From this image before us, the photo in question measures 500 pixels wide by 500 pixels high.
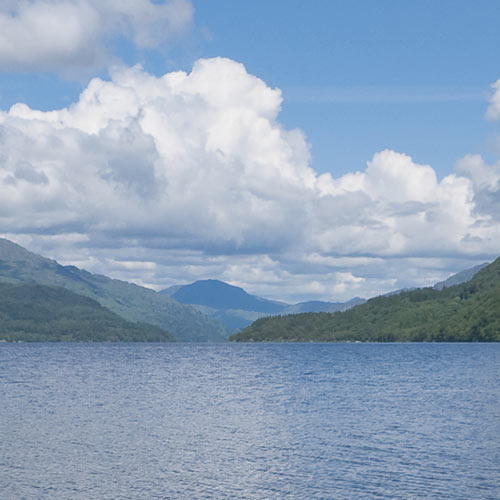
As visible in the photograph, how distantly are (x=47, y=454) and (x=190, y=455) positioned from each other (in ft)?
50.5

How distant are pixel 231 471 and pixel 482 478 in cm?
2345

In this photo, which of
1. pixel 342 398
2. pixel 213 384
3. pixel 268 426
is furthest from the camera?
pixel 213 384

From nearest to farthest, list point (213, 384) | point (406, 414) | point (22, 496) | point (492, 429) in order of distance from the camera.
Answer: point (22, 496) → point (492, 429) → point (406, 414) → point (213, 384)

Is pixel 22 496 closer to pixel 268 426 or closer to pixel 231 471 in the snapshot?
pixel 231 471

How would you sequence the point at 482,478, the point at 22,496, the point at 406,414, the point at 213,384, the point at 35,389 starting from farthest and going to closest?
1. the point at 213,384
2. the point at 35,389
3. the point at 406,414
4. the point at 482,478
5. the point at 22,496

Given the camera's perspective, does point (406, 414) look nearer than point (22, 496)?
No

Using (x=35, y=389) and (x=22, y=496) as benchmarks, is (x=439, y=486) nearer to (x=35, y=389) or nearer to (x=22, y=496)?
(x=22, y=496)

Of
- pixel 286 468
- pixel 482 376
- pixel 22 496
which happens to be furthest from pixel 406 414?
pixel 482 376

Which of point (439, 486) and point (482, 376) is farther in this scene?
point (482, 376)

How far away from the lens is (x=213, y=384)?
172 meters

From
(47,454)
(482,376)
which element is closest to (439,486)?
(47,454)

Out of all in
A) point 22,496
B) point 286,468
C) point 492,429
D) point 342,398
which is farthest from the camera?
point 342,398

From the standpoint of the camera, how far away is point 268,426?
323 ft

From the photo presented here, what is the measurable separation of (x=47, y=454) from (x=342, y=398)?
243ft
